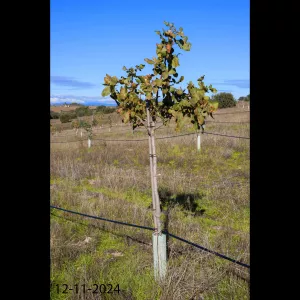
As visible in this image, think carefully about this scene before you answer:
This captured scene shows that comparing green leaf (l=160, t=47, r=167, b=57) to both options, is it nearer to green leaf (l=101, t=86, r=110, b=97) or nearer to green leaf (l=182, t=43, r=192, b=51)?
green leaf (l=182, t=43, r=192, b=51)

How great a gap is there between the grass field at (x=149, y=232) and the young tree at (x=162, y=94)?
37 centimetres

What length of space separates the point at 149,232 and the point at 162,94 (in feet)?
6.66

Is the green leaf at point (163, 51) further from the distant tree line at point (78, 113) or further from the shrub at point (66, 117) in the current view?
the shrub at point (66, 117)

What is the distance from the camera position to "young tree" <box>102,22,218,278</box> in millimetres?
3072

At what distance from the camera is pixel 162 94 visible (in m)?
3.17

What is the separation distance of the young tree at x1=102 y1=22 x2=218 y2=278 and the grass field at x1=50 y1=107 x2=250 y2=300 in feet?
1.22

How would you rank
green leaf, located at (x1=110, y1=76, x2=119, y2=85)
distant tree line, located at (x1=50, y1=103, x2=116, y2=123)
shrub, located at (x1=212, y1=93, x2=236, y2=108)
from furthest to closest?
1. distant tree line, located at (x1=50, y1=103, x2=116, y2=123)
2. shrub, located at (x1=212, y1=93, x2=236, y2=108)
3. green leaf, located at (x1=110, y1=76, x2=119, y2=85)

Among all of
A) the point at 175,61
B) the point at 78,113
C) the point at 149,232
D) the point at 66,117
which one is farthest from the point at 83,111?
the point at 175,61

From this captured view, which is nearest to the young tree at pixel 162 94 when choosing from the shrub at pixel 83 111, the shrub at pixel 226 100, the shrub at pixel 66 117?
the shrub at pixel 226 100

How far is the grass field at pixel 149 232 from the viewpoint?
9.22ft

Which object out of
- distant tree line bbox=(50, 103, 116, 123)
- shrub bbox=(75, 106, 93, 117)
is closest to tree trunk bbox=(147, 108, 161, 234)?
distant tree line bbox=(50, 103, 116, 123)
